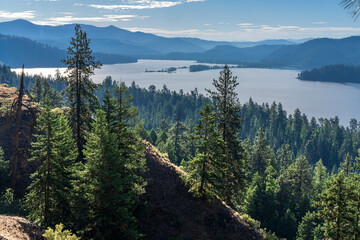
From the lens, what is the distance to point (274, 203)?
5512 centimetres

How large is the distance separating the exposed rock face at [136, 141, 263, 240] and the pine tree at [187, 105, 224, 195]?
2.91 metres

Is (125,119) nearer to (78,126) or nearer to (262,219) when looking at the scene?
(78,126)

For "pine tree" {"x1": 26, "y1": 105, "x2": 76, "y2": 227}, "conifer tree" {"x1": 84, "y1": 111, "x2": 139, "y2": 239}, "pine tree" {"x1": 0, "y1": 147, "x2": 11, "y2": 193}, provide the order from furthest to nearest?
"pine tree" {"x1": 0, "y1": 147, "x2": 11, "y2": 193} < "pine tree" {"x1": 26, "y1": 105, "x2": 76, "y2": 227} < "conifer tree" {"x1": 84, "y1": 111, "x2": 139, "y2": 239}

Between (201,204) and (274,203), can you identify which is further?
(274,203)

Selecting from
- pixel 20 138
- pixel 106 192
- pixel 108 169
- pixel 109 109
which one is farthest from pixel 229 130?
pixel 20 138

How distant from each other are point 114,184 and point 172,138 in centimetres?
6201

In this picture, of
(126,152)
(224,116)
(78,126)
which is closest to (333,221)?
(224,116)

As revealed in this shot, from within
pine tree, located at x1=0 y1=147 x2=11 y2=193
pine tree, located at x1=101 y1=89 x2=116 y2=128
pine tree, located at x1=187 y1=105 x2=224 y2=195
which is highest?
pine tree, located at x1=101 y1=89 x2=116 y2=128

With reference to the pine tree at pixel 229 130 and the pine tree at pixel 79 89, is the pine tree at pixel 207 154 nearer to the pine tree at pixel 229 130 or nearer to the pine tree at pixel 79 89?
the pine tree at pixel 229 130

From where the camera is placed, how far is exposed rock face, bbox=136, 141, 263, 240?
26094mm

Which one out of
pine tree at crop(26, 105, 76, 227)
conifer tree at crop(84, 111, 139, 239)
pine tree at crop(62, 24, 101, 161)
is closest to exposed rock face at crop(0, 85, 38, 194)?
pine tree at crop(26, 105, 76, 227)

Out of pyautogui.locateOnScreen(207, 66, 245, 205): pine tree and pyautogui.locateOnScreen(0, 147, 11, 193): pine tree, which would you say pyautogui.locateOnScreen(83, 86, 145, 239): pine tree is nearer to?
pyautogui.locateOnScreen(0, 147, 11, 193): pine tree

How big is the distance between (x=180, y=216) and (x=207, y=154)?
650 cm

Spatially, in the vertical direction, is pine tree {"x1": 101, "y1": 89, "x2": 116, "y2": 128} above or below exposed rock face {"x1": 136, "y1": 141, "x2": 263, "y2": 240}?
above
